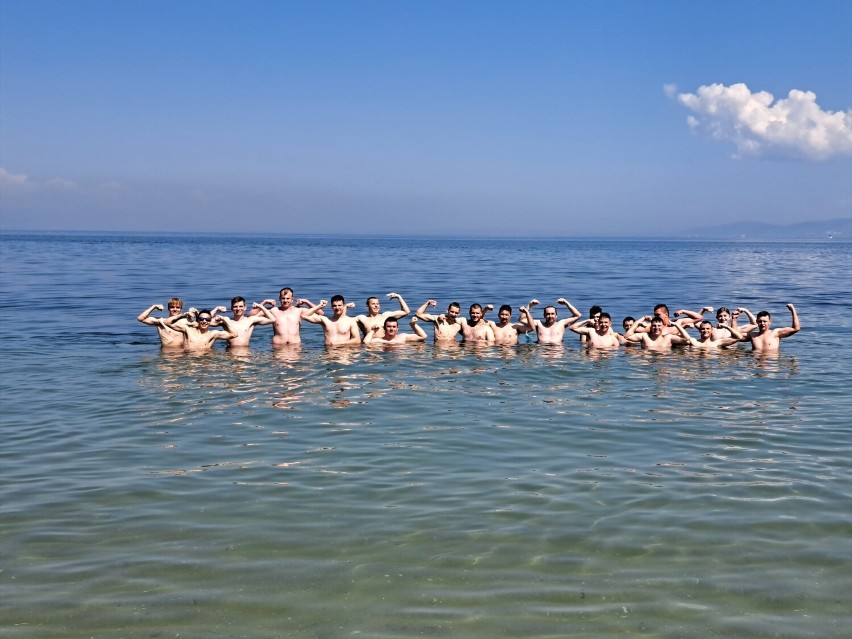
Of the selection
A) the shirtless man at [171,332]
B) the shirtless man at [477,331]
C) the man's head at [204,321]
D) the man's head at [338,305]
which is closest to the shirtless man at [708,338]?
the shirtless man at [477,331]

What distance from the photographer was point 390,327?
17391 millimetres

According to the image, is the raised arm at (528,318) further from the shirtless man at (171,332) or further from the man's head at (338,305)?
the shirtless man at (171,332)

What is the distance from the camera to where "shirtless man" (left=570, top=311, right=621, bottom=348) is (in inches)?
Answer: 680

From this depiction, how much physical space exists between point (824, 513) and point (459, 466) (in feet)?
11.6

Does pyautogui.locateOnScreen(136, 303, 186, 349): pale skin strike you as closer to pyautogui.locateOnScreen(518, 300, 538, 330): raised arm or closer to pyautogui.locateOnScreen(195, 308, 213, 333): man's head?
pyautogui.locateOnScreen(195, 308, 213, 333): man's head

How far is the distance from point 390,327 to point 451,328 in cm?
152

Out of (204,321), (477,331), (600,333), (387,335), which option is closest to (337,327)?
(387,335)

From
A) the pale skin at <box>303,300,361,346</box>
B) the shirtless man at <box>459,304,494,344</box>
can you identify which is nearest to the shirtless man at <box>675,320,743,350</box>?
the shirtless man at <box>459,304,494,344</box>

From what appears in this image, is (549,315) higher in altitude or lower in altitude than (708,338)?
higher

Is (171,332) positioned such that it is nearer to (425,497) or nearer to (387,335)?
(387,335)

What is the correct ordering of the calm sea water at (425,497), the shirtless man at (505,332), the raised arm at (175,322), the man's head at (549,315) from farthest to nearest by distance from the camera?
the shirtless man at (505,332) → the man's head at (549,315) → the raised arm at (175,322) → the calm sea water at (425,497)

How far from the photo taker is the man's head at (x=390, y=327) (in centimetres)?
1734

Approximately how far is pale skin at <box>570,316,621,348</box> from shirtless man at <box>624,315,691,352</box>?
33cm

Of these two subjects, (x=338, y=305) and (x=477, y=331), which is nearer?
(x=338, y=305)
